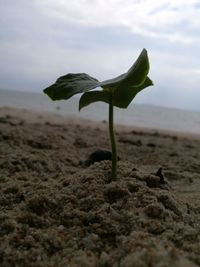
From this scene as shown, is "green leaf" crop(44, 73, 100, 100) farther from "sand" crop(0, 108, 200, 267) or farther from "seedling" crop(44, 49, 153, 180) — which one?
"sand" crop(0, 108, 200, 267)

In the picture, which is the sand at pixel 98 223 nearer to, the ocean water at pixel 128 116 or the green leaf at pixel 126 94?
the green leaf at pixel 126 94

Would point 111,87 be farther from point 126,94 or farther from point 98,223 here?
point 98,223

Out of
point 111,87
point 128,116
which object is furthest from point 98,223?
point 128,116

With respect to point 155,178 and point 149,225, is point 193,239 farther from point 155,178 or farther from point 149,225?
point 155,178

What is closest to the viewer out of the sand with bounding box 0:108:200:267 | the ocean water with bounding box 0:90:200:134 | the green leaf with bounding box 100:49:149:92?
the sand with bounding box 0:108:200:267

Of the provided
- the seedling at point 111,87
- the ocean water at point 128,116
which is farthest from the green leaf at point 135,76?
the ocean water at point 128,116

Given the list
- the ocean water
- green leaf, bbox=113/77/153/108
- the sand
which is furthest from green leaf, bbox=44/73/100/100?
the ocean water

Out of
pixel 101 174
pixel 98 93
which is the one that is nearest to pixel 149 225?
pixel 101 174
